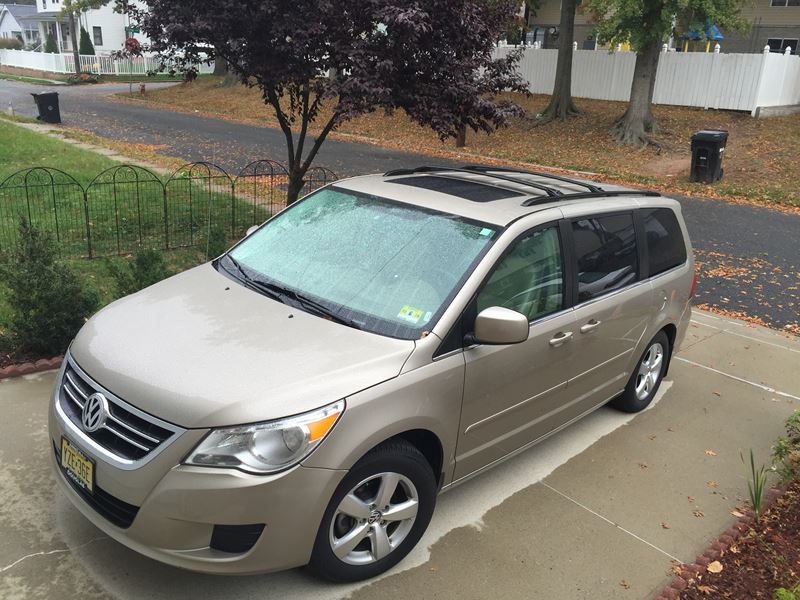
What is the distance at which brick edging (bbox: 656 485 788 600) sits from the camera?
3318mm

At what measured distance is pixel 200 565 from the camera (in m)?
2.71

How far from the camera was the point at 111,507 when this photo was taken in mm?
2857

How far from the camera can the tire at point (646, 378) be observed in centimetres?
505

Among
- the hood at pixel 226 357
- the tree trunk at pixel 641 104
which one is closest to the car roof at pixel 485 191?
the hood at pixel 226 357

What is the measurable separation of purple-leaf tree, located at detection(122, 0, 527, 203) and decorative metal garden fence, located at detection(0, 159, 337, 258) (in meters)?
1.95

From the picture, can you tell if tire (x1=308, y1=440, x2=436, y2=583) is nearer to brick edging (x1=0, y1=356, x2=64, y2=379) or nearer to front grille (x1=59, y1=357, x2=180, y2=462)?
front grille (x1=59, y1=357, x2=180, y2=462)

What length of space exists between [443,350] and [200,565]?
1.39 meters

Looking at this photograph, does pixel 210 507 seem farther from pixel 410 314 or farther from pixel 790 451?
pixel 790 451

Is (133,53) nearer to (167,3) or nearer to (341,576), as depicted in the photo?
(167,3)

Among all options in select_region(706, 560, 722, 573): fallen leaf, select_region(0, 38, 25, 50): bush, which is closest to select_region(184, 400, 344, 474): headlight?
select_region(706, 560, 722, 573): fallen leaf

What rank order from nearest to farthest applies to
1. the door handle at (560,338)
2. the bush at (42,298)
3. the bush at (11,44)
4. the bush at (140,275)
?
the door handle at (560,338)
the bush at (42,298)
the bush at (140,275)
the bush at (11,44)

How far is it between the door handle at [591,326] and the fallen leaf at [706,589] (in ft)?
4.82

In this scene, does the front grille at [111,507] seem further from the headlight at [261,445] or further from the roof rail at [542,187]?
the roof rail at [542,187]

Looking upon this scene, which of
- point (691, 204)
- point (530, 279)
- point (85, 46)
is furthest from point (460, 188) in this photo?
point (85, 46)
